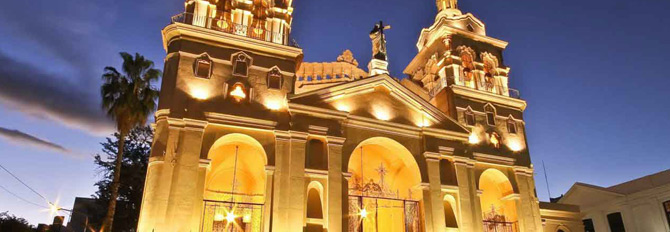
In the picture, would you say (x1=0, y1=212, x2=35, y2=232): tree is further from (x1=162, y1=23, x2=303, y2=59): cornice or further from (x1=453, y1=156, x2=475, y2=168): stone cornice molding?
(x1=453, y1=156, x2=475, y2=168): stone cornice molding

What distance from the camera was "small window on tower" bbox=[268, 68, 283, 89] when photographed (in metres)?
21.3

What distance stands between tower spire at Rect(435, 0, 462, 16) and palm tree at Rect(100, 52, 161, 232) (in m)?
18.6

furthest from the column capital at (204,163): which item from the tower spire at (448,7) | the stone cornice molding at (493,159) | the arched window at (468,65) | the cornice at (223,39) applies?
the tower spire at (448,7)

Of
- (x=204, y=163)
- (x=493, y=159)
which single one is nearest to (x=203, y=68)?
(x=204, y=163)

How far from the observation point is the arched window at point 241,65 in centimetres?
2098

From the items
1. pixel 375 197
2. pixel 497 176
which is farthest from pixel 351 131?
pixel 497 176

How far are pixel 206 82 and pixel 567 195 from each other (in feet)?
91.9

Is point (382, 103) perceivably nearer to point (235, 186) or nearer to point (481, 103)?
point (481, 103)

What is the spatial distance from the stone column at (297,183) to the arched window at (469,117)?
9984mm

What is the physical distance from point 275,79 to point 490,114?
12.4 m

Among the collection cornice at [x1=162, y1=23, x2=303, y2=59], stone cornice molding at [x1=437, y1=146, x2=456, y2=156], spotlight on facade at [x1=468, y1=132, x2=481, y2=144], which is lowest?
stone cornice molding at [x1=437, y1=146, x2=456, y2=156]

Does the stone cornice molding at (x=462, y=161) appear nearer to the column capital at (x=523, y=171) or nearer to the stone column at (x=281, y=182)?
the column capital at (x=523, y=171)

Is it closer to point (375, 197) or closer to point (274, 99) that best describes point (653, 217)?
point (375, 197)

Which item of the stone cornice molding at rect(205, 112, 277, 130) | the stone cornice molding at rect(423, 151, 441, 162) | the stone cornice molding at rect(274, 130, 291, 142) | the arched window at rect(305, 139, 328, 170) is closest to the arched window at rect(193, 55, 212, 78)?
the stone cornice molding at rect(205, 112, 277, 130)
